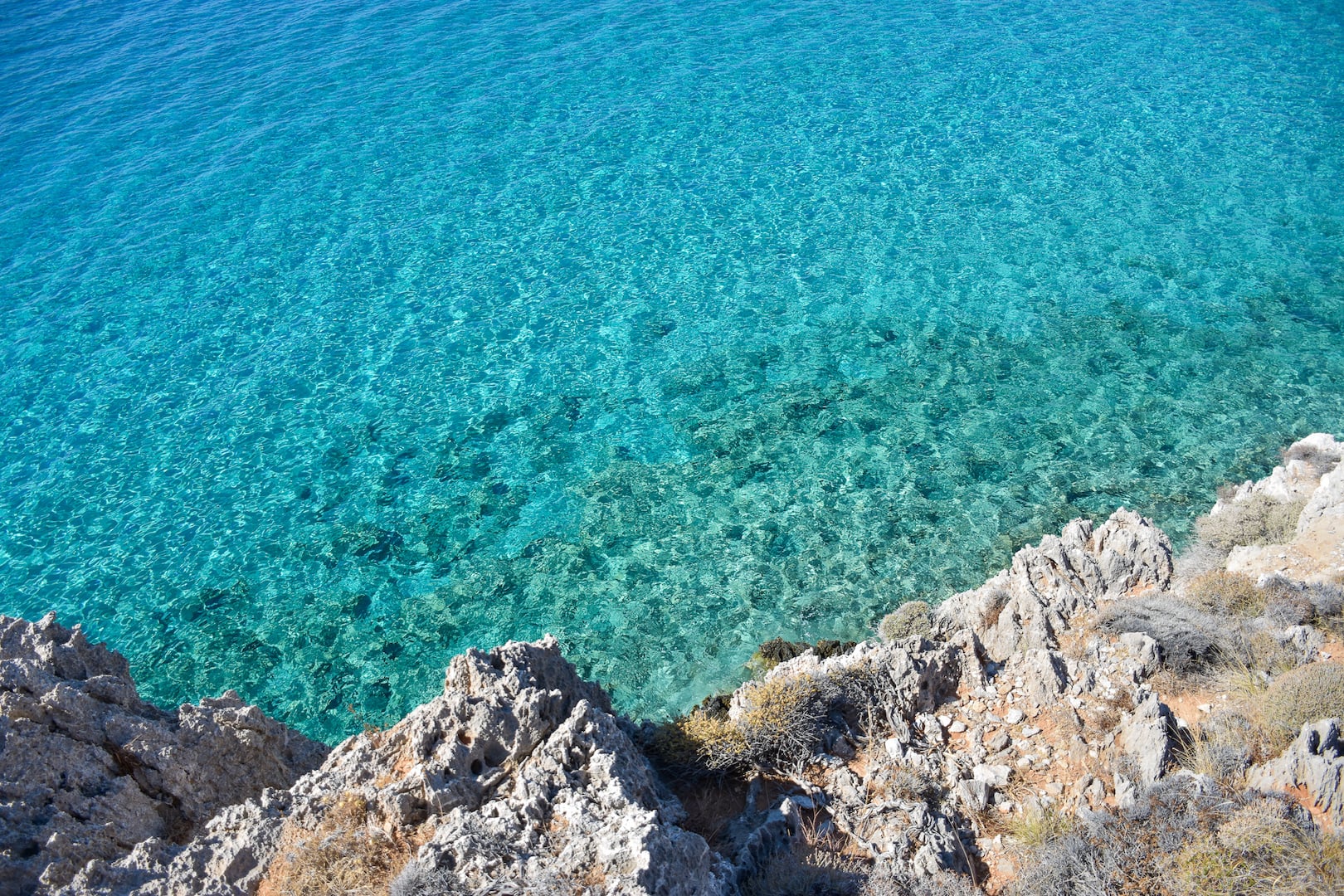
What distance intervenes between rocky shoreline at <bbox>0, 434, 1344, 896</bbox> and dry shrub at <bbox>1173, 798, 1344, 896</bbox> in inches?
0.7

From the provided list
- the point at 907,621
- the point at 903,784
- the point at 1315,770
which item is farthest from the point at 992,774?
the point at 907,621

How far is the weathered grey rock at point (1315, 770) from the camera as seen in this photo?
5926 millimetres

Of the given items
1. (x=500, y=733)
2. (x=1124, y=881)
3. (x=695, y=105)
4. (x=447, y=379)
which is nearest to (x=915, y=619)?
(x=1124, y=881)

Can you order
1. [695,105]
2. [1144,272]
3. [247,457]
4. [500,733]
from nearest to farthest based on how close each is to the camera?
1. [500,733]
2. [247,457]
3. [1144,272]
4. [695,105]

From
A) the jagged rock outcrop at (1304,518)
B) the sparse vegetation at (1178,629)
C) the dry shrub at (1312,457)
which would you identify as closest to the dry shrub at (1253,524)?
the jagged rock outcrop at (1304,518)

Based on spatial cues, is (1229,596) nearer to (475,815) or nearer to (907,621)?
(907,621)

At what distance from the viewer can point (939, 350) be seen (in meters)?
14.2

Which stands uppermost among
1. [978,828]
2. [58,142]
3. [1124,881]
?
[58,142]

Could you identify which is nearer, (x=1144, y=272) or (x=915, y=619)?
(x=915, y=619)

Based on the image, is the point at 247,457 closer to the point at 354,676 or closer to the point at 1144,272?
the point at 354,676

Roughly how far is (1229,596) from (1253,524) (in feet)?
7.07

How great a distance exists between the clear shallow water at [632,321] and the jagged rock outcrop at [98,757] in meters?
2.77

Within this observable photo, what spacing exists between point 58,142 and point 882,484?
2035 cm

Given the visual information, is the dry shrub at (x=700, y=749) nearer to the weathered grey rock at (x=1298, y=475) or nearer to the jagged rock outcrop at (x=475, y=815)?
the jagged rock outcrop at (x=475, y=815)
